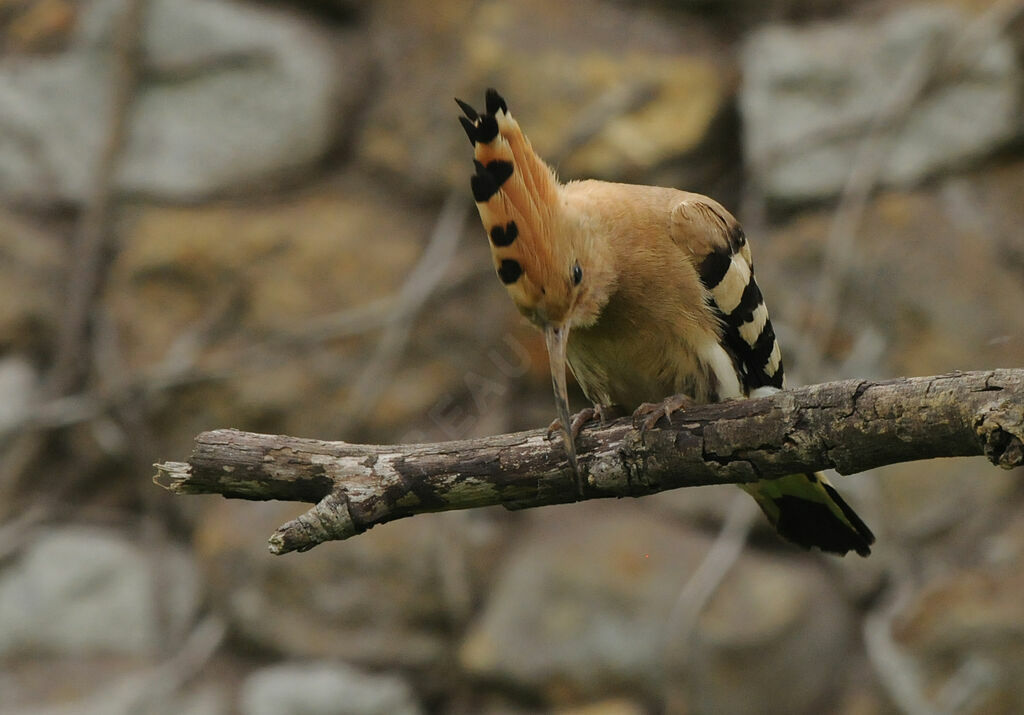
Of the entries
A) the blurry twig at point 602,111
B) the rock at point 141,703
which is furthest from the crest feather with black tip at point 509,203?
the rock at point 141,703

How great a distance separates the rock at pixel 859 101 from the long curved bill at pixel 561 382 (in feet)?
6.28

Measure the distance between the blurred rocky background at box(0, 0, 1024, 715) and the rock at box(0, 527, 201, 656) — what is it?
13mm

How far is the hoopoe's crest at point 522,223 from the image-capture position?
7.13 ft

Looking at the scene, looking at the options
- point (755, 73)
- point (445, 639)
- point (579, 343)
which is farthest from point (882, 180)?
point (445, 639)

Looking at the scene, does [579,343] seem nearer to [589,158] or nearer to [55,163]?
[589,158]

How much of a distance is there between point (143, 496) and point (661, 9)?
2530 mm

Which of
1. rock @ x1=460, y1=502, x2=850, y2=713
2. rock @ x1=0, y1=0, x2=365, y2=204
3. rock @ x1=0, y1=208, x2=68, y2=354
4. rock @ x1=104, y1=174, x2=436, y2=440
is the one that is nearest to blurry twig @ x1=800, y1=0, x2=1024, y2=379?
rock @ x1=460, y1=502, x2=850, y2=713

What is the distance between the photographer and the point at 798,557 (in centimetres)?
388

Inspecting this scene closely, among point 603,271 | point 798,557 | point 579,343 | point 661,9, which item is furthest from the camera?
point 661,9

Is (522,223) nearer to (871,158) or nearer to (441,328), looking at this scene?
(441,328)

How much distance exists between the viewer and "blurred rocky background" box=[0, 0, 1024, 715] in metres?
3.79

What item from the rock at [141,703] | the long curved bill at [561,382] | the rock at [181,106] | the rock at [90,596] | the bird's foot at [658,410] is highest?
the rock at [181,106]

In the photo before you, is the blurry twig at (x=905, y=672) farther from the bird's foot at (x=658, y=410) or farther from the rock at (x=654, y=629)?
the bird's foot at (x=658, y=410)

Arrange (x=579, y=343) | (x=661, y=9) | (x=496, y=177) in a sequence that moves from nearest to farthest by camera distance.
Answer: (x=496, y=177), (x=579, y=343), (x=661, y=9)
